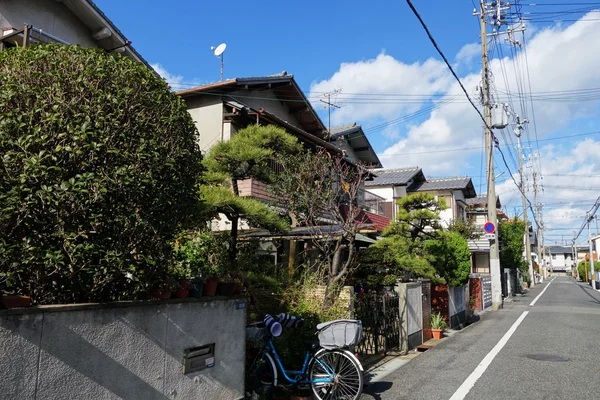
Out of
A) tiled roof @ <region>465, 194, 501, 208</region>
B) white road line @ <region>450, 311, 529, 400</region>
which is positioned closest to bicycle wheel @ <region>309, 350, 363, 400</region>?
white road line @ <region>450, 311, 529, 400</region>

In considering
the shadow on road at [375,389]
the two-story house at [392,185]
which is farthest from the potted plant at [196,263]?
the two-story house at [392,185]

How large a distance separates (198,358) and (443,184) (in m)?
33.2

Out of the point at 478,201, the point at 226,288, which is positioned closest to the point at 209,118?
the point at 226,288

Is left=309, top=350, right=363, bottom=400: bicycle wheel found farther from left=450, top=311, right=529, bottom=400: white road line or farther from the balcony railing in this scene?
the balcony railing

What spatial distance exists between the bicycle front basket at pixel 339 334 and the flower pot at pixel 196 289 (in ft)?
6.49

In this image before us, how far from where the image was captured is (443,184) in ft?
115

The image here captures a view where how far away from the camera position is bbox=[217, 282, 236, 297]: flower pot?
518 cm

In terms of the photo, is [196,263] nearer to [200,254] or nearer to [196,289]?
[200,254]

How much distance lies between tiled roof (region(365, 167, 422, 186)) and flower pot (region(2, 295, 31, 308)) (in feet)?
89.6

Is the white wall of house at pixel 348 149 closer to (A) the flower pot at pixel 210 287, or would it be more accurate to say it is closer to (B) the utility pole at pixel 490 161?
(B) the utility pole at pixel 490 161

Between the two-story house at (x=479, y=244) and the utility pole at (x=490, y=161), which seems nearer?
the utility pole at (x=490, y=161)

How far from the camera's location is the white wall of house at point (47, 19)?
407 inches

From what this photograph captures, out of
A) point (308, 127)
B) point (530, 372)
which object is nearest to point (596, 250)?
point (308, 127)

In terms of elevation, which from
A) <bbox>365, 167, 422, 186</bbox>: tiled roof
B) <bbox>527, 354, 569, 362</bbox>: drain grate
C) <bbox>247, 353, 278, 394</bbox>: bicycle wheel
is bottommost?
<bbox>527, 354, 569, 362</bbox>: drain grate
